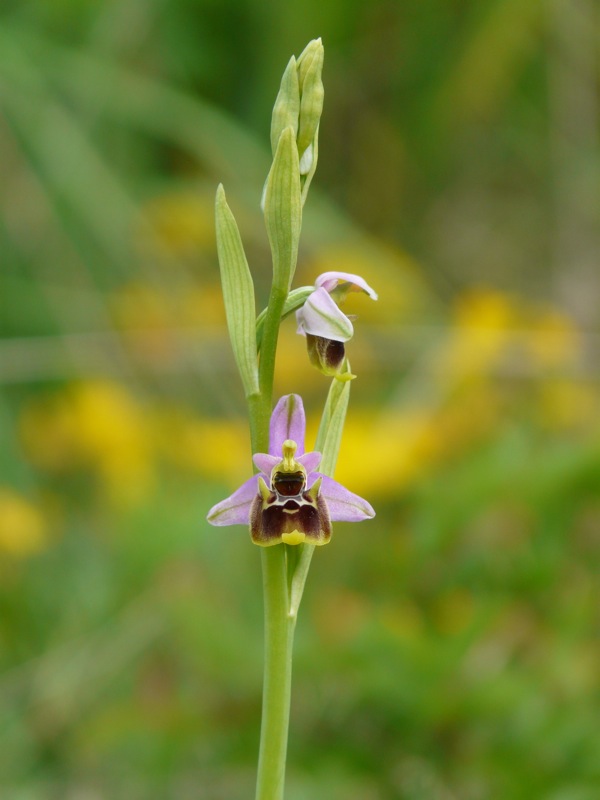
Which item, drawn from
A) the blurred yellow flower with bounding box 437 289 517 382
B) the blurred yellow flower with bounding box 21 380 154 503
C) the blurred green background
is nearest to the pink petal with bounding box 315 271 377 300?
the blurred green background

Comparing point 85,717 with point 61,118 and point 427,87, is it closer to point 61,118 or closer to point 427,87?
point 61,118

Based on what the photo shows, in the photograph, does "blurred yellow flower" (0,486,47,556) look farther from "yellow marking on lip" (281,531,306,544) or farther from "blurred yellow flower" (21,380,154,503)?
"yellow marking on lip" (281,531,306,544)

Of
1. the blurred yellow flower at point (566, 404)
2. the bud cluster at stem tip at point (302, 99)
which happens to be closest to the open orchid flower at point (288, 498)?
the bud cluster at stem tip at point (302, 99)

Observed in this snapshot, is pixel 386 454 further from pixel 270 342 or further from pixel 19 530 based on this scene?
pixel 270 342

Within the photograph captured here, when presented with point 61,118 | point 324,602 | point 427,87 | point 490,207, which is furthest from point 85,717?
→ point 490,207

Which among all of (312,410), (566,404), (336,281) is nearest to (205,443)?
(312,410)

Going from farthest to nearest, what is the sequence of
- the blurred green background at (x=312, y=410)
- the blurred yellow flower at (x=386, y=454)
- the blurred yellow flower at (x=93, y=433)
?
the blurred yellow flower at (x=93, y=433), the blurred yellow flower at (x=386, y=454), the blurred green background at (x=312, y=410)

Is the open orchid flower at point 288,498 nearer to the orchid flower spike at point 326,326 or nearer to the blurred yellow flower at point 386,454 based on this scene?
the orchid flower spike at point 326,326
